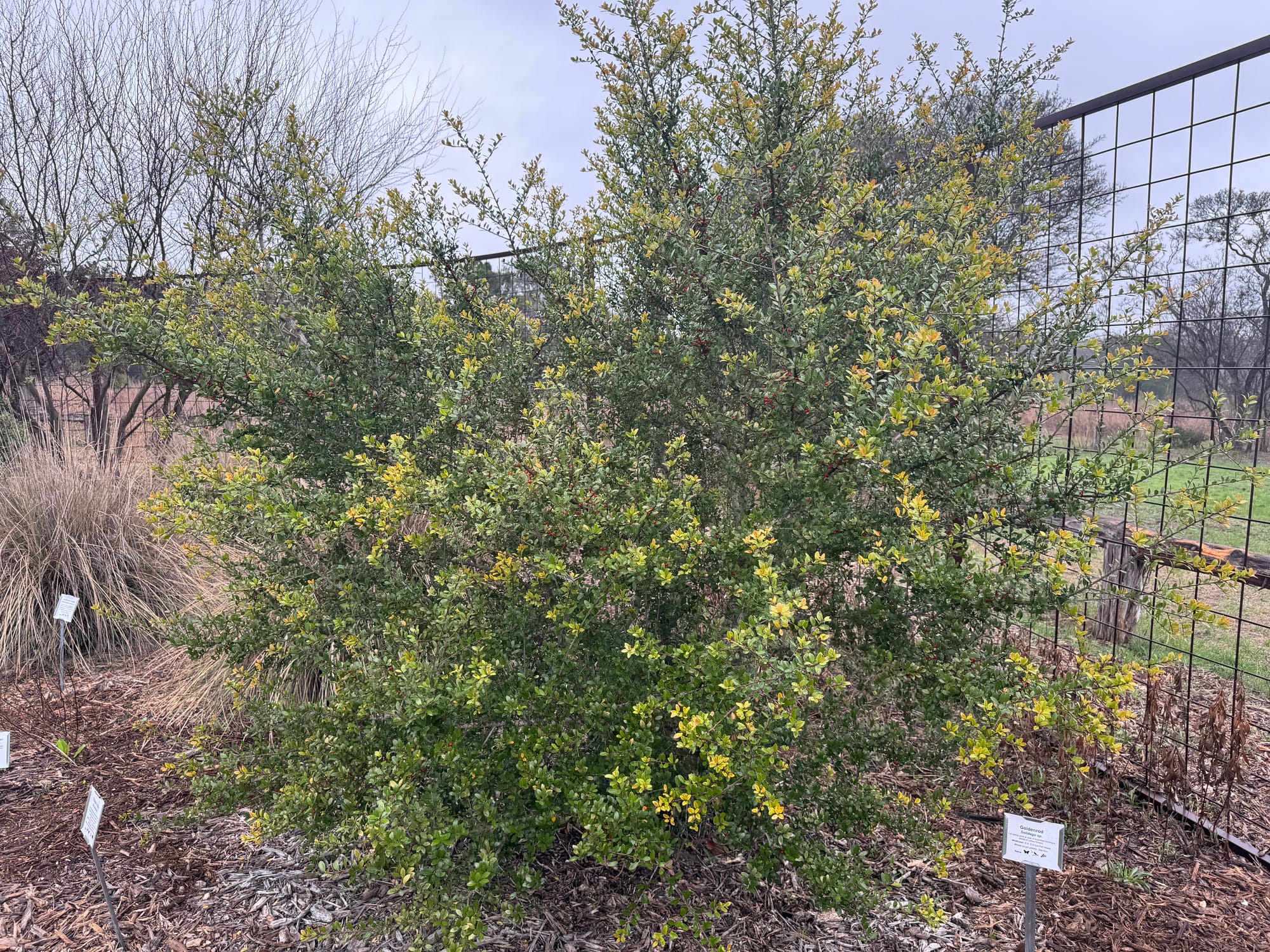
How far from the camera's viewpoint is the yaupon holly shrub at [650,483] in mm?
1935

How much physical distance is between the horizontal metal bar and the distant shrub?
5.23 m

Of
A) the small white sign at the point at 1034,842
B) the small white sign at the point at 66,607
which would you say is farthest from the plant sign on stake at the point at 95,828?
the small white sign at the point at 1034,842

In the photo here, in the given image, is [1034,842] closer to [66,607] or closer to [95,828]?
[95,828]

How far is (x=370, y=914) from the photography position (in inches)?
90.1

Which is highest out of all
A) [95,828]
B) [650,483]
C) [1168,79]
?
[1168,79]

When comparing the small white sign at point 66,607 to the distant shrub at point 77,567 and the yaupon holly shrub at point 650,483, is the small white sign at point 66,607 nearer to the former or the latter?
the distant shrub at point 77,567

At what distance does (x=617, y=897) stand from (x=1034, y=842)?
3.90ft

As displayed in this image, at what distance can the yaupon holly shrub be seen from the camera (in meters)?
1.93

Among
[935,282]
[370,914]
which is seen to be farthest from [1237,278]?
[370,914]

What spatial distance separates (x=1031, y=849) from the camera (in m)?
1.83

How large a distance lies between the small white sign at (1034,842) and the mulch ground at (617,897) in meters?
0.41

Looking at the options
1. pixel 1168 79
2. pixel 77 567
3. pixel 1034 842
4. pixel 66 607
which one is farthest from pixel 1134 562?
pixel 77 567

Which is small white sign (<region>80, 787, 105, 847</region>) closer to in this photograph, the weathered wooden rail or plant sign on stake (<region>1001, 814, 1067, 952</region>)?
plant sign on stake (<region>1001, 814, 1067, 952</region>)

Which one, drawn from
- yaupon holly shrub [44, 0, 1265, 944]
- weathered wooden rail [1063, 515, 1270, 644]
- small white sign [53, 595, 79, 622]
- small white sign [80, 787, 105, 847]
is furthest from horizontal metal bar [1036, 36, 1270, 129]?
small white sign [53, 595, 79, 622]
